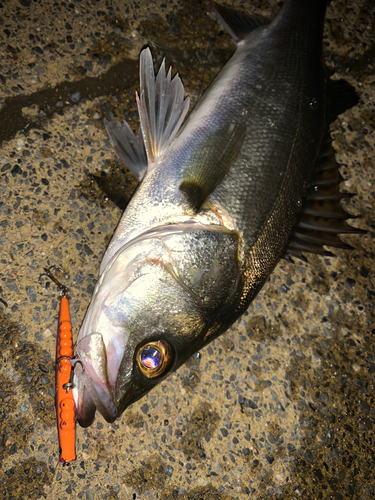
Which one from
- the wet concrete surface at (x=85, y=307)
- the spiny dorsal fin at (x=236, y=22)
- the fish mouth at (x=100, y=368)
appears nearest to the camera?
the fish mouth at (x=100, y=368)

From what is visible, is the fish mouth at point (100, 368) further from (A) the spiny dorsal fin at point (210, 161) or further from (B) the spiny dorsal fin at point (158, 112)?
(B) the spiny dorsal fin at point (158, 112)

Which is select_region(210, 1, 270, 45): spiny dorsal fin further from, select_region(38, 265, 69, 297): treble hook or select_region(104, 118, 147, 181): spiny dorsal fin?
select_region(38, 265, 69, 297): treble hook

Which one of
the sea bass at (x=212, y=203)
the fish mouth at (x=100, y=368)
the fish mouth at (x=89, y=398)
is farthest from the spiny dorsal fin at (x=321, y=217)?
the fish mouth at (x=89, y=398)

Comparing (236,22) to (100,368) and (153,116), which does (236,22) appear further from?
(100,368)

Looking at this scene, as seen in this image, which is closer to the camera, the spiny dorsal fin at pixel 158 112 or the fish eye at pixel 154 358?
the fish eye at pixel 154 358

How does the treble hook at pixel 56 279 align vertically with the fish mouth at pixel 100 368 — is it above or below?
above

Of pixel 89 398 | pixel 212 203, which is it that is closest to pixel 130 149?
pixel 212 203

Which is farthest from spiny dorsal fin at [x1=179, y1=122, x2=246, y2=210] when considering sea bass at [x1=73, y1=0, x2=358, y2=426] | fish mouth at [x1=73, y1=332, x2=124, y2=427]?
fish mouth at [x1=73, y1=332, x2=124, y2=427]
